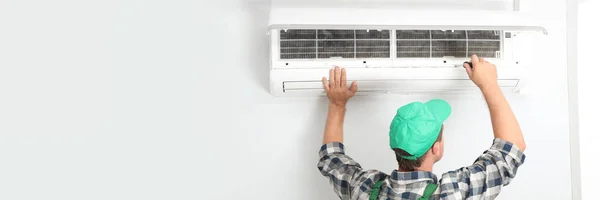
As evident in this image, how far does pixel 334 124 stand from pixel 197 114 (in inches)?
18.6

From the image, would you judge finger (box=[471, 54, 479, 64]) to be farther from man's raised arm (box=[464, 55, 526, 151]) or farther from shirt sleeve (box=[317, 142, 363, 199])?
shirt sleeve (box=[317, 142, 363, 199])

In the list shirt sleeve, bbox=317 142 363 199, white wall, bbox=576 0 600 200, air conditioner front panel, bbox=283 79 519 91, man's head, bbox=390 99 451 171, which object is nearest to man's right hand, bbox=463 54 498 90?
air conditioner front panel, bbox=283 79 519 91

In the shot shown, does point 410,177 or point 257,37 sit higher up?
point 257,37

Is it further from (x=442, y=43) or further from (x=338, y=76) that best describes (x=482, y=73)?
(x=338, y=76)

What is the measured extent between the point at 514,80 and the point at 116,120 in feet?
4.67

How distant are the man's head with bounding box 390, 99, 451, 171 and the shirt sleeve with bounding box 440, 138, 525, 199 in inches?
3.4

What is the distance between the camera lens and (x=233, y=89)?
1726 mm

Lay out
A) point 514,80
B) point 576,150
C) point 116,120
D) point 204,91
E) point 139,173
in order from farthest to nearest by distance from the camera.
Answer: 1. point 576,150
2. point 514,80
3. point 204,91
4. point 139,173
5. point 116,120

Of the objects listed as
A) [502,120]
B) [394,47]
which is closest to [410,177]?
[502,120]

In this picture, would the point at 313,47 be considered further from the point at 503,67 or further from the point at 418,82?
the point at 503,67

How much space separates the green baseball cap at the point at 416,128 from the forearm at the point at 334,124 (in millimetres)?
286

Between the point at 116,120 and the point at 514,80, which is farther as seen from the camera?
the point at 514,80

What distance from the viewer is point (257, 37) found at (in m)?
1.73

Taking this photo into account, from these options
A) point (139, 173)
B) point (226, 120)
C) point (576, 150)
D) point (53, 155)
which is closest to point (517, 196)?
point (576, 150)
